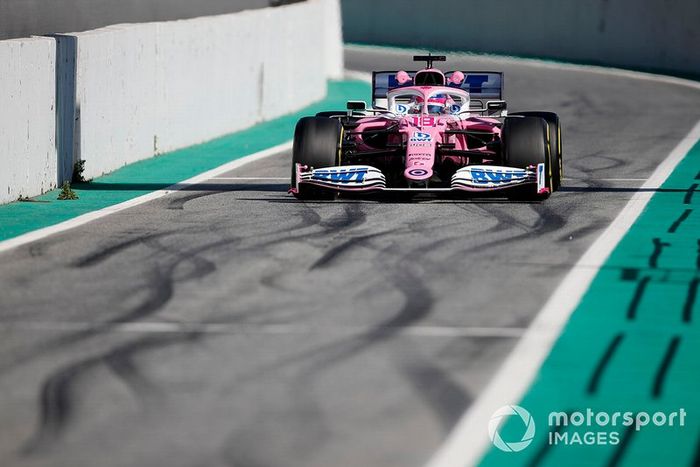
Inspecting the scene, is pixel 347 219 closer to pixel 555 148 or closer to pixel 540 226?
pixel 540 226

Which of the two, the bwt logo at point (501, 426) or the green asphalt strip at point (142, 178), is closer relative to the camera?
the bwt logo at point (501, 426)

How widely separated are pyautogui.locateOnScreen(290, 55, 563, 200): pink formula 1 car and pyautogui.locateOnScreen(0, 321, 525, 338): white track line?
18.5 feet

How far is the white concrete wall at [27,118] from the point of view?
49.0 feet

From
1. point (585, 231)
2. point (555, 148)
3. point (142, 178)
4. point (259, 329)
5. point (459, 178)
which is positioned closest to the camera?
point (259, 329)

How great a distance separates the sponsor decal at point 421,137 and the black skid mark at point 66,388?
6528mm

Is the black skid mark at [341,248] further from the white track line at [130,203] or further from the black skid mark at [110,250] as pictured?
the white track line at [130,203]

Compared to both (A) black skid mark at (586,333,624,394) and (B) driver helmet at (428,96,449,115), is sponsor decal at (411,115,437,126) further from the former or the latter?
(A) black skid mark at (586,333,624,394)

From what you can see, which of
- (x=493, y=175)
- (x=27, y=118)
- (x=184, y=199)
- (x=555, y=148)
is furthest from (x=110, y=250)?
(x=555, y=148)

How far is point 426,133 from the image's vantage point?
1474 centimetres

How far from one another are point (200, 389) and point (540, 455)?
1.83 m

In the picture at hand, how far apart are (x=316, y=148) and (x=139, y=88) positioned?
5677 millimetres

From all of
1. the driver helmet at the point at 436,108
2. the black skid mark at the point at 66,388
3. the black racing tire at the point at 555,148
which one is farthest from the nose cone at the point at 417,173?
the black skid mark at the point at 66,388

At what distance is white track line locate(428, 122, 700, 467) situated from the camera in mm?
6230

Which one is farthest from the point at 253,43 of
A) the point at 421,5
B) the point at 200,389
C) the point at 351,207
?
the point at 421,5
